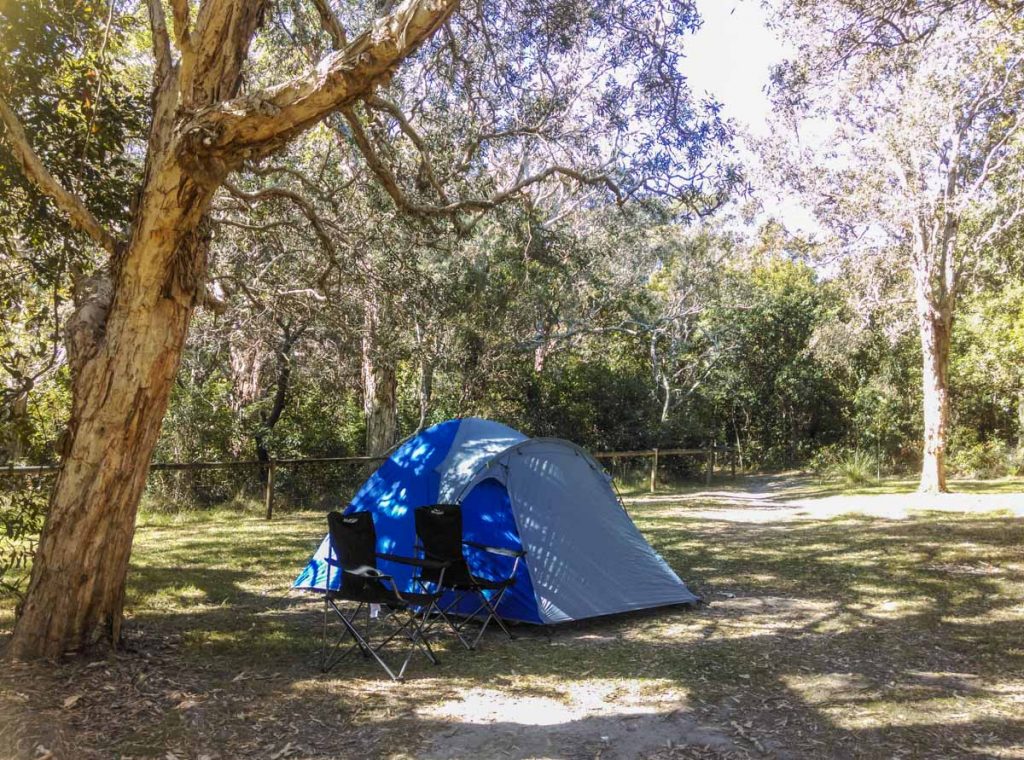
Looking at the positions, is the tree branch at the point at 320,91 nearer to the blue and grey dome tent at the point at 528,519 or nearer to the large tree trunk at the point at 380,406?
the blue and grey dome tent at the point at 528,519

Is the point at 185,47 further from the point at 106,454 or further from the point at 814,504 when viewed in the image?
the point at 814,504

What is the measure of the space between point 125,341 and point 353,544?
196 cm

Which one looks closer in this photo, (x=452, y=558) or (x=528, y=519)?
(x=452, y=558)

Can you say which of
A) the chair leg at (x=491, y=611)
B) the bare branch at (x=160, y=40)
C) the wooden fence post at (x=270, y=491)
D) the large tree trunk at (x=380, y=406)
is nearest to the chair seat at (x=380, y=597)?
the chair leg at (x=491, y=611)

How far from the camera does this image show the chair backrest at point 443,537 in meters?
6.02

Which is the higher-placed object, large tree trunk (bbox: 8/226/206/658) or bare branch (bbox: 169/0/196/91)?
bare branch (bbox: 169/0/196/91)

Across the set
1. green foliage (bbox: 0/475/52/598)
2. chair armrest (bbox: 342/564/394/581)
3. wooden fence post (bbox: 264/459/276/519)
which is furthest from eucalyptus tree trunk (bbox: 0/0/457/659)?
wooden fence post (bbox: 264/459/276/519)

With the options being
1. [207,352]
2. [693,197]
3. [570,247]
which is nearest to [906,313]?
[570,247]

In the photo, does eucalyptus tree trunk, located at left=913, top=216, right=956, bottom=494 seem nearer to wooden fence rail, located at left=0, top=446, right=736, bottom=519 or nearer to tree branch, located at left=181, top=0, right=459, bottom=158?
wooden fence rail, located at left=0, top=446, right=736, bottom=519

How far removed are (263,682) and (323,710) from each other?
23.6 inches

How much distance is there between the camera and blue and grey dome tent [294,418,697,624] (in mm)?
6633

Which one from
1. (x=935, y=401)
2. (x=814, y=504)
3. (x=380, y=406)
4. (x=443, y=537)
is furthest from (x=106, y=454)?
(x=935, y=401)

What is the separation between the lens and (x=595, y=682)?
5.15m

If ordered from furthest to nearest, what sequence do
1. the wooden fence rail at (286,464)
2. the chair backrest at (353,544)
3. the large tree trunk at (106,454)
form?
the wooden fence rail at (286,464) → the chair backrest at (353,544) → the large tree trunk at (106,454)
